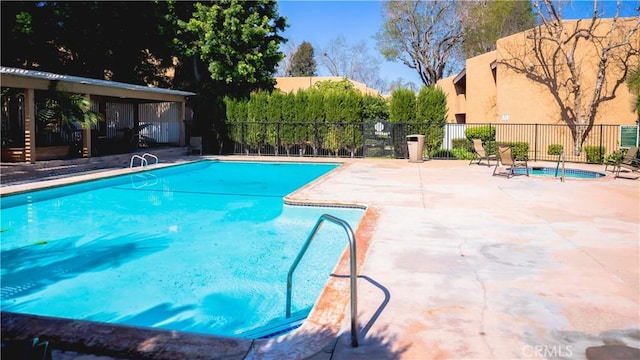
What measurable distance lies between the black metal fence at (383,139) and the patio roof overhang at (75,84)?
384 centimetres

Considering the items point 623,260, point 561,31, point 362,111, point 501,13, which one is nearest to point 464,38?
point 501,13

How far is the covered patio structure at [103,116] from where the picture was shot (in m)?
13.6

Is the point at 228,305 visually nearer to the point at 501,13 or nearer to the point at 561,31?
A: the point at 561,31

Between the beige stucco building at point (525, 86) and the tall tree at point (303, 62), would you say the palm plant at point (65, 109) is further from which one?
the tall tree at point (303, 62)

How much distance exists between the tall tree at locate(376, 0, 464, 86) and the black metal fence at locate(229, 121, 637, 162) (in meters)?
11.7

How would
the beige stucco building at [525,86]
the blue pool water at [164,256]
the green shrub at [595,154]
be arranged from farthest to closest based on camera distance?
the beige stucco building at [525,86]
the green shrub at [595,154]
the blue pool water at [164,256]

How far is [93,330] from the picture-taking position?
3246 millimetres

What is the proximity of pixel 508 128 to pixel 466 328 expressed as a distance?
19285 mm

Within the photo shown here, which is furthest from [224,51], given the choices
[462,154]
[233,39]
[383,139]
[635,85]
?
[635,85]

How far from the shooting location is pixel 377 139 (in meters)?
20.0

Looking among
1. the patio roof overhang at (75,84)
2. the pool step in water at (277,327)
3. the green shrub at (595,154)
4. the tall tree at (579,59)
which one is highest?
the tall tree at (579,59)

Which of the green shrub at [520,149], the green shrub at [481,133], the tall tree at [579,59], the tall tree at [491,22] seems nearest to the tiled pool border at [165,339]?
the green shrub at [520,149]

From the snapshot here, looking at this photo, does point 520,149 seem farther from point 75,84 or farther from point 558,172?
point 75,84

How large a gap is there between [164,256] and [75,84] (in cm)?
1095
